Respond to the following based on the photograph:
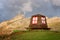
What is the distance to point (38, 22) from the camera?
1941 centimetres

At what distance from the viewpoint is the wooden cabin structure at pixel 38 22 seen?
63.0 feet

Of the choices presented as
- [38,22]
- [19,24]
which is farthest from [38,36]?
[19,24]

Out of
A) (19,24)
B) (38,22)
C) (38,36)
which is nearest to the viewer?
(38,36)

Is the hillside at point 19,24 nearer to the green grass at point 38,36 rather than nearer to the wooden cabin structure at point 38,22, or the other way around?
the wooden cabin structure at point 38,22

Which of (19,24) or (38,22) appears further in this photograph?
(19,24)

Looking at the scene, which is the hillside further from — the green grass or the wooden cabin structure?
the green grass

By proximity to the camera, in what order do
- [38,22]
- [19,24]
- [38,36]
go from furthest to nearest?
[19,24], [38,22], [38,36]

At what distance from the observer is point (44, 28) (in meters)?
19.4

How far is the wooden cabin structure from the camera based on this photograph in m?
19.2

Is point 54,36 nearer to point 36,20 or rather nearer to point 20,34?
point 20,34

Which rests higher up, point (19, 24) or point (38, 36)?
point (19, 24)

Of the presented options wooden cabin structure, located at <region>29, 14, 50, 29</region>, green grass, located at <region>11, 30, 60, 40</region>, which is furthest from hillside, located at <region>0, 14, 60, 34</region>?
green grass, located at <region>11, 30, 60, 40</region>

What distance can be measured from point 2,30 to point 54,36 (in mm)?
4928

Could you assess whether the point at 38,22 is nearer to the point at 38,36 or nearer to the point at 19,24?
→ the point at 19,24
